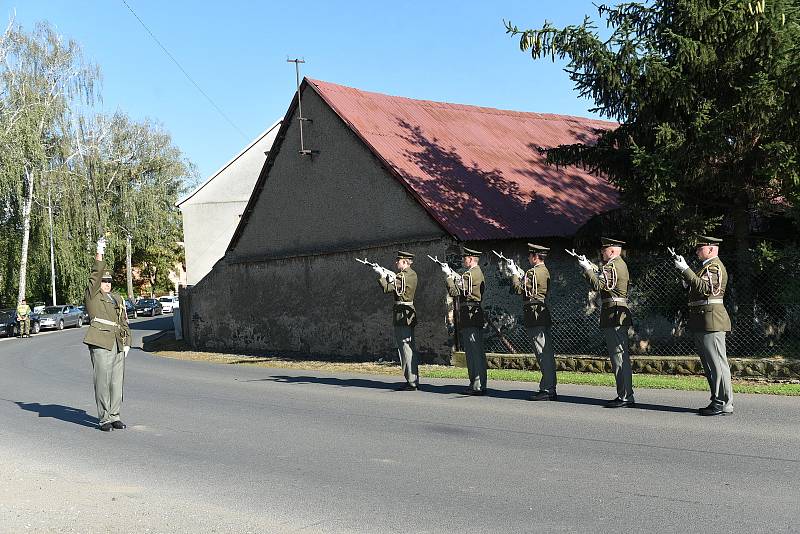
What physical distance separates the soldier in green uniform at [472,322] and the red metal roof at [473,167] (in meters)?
4.79

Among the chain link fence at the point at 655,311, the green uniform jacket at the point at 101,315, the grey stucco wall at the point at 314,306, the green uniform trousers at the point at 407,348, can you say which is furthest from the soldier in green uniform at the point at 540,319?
the grey stucco wall at the point at 314,306

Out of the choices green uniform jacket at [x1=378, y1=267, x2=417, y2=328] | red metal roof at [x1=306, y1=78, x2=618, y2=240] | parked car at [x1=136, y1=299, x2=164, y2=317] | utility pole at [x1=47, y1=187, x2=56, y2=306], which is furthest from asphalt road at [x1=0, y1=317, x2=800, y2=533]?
parked car at [x1=136, y1=299, x2=164, y2=317]

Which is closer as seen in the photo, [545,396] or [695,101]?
[545,396]

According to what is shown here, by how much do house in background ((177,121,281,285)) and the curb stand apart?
75.8 ft

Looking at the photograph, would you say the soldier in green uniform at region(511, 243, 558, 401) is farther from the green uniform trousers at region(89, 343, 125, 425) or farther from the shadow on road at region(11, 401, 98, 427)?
the shadow on road at region(11, 401, 98, 427)

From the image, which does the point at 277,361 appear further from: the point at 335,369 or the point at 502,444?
the point at 502,444

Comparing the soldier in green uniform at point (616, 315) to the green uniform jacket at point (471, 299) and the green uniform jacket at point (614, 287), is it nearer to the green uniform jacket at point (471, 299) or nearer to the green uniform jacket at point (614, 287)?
the green uniform jacket at point (614, 287)

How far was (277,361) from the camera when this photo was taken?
19625 mm

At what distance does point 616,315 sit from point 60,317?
41358 millimetres

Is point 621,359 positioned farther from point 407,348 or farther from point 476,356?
point 407,348

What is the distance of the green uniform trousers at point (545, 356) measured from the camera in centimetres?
1058

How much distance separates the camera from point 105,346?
378 inches

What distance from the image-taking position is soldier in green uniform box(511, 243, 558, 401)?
1064 centimetres

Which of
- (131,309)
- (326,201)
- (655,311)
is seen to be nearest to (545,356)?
(655,311)
